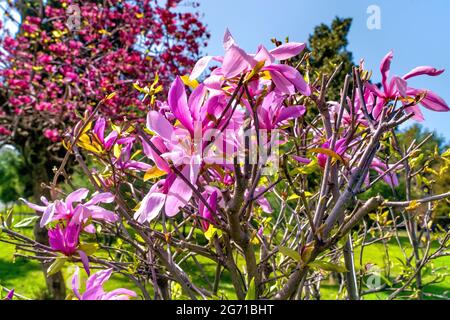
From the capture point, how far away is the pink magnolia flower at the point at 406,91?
757 millimetres

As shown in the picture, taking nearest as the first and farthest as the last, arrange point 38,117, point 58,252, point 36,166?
1. point 58,252
2. point 38,117
3. point 36,166

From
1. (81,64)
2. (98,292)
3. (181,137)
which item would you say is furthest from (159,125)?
(81,64)

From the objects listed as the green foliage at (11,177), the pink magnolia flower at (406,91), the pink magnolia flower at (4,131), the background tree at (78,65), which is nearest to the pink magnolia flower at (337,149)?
the pink magnolia flower at (406,91)

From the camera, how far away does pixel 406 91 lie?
2.54 feet

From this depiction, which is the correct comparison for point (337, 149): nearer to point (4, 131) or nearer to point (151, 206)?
point (151, 206)

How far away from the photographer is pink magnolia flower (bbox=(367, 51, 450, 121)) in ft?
2.48

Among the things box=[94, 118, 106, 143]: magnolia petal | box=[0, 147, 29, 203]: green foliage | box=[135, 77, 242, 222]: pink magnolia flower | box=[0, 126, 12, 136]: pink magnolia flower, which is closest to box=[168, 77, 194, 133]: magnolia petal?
box=[135, 77, 242, 222]: pink magnolia flower

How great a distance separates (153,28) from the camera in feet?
18.1

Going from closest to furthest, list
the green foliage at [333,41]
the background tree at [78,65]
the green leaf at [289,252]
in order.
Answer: the green leaf at [289,252] → the background tree at [78,65] → the green foliage at [333,41]

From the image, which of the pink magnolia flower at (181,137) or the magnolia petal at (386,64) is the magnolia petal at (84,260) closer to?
the pink magnolia flower at (181,137)

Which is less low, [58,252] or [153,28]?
[153,28]
